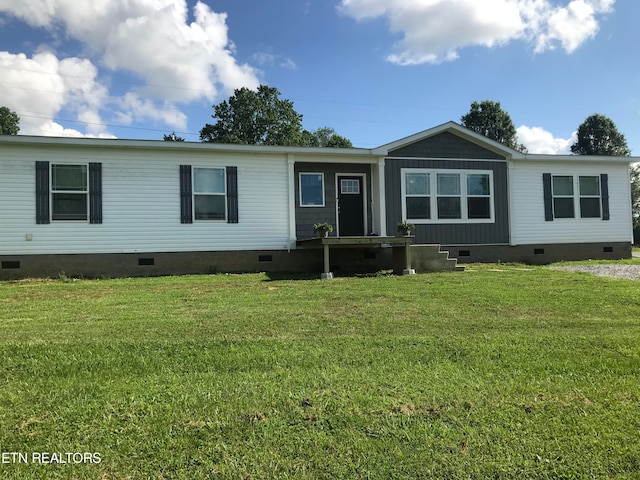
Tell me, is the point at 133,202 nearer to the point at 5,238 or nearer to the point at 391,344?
the point at 5,238

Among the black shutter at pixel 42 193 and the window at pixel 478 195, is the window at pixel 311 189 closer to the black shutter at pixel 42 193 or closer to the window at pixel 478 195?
the window at pixel 478 195

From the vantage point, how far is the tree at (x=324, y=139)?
141ft

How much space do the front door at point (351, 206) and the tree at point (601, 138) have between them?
36246 mm

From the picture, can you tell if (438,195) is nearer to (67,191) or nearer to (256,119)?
(67,191)

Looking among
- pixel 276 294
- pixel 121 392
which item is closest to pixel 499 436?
pixel 121 392

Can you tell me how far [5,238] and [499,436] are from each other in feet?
36.1

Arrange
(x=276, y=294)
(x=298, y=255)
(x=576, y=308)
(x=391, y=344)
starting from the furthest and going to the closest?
(x=298, y=255)
(x=276, y=294)
(x=576, y=308)
(x=391, y=344)

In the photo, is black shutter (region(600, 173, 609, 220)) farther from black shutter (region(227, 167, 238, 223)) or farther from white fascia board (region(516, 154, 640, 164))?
black shutter (region(227, 167, 238, 223))

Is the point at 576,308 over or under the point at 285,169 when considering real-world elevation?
under

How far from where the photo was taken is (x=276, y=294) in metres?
7.50

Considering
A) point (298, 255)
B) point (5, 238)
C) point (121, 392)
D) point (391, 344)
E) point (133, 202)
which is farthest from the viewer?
point (298, 255)

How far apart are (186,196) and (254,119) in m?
29.7

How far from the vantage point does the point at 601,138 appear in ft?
135

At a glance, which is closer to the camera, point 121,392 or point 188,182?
point 121,392
